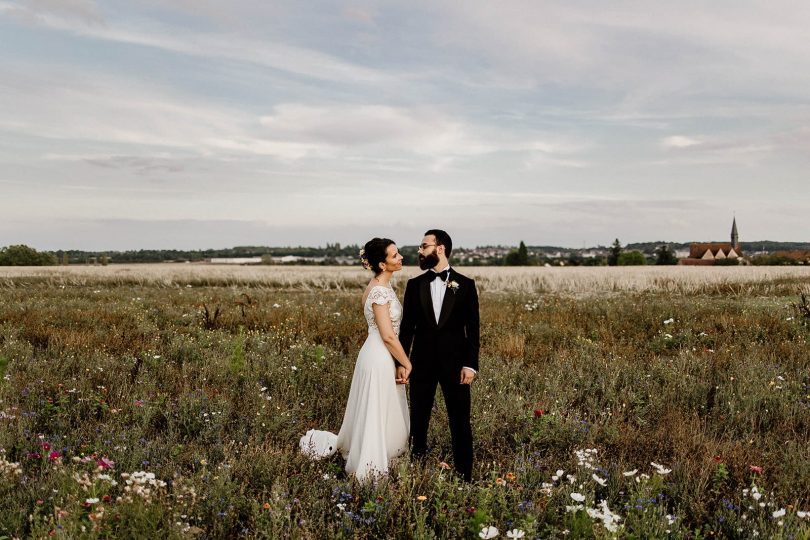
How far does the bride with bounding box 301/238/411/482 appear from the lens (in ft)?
15.9

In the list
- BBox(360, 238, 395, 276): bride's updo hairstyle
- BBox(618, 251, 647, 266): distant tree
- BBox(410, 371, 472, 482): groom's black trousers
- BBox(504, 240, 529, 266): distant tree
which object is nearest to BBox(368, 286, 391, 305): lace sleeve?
BBox(360, 238, 395, 276): bride's updo hairstyle

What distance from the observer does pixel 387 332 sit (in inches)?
189

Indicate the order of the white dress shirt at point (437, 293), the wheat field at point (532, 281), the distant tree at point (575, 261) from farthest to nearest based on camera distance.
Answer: the distant tree at point (575, 261) < the wheat field at point (532, 281) < the white dress shirt at point (437, 293)

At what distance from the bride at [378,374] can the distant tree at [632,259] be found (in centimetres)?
11768

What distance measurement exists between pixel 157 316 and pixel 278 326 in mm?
3627

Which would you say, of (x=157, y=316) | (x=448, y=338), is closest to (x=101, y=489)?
(x=448, y=338)

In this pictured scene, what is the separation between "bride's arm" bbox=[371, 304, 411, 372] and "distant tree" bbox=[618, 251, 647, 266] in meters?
118

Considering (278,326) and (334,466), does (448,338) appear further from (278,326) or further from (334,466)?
(278,326)

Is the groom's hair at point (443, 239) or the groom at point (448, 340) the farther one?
the groom at point (448, 340)

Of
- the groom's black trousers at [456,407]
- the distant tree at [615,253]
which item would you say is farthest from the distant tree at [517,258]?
the groom's black trousers at [456,407]

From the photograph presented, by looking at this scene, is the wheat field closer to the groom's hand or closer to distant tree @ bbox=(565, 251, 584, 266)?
the groom's hand

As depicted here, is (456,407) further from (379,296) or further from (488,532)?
(488,532)

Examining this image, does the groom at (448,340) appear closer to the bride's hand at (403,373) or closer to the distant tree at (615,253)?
the bride's hand at (403,373)

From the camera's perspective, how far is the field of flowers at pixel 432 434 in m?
4.04
